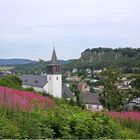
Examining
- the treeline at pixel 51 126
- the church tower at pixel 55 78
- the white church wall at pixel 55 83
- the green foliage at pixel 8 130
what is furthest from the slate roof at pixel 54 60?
the green foliage at pixel 8 130

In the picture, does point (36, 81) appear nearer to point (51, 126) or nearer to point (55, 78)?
point (55, 78)

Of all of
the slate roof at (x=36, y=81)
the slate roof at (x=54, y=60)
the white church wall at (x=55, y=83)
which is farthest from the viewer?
the slate roof at (x=36, y=81)

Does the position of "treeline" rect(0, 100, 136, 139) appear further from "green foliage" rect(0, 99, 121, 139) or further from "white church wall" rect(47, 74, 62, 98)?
"white church wall" rect(47, 74, 62, 98)

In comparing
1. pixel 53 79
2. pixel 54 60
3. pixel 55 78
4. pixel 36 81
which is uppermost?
pixel 54 60

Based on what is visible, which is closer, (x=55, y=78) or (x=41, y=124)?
(x=41, y=124)

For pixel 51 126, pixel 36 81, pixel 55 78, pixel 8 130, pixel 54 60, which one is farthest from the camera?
pixel 36 81

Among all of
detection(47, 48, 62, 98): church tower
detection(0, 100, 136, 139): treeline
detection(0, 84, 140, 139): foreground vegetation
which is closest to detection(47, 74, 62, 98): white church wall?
detection(47, 48, 62, 98): church tower

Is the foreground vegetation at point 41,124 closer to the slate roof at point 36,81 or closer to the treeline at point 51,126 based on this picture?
the treeline at point 51,126

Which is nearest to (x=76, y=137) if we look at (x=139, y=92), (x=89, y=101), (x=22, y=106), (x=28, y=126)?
(x=28, y=126)

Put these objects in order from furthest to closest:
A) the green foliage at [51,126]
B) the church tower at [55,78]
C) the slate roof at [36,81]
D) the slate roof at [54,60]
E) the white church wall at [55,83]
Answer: the slate roof at [36,81] < the white church wall at [55,83] < the church tower at [55,78] < the slate roof at [54,60] < the green foliage at [51,126]

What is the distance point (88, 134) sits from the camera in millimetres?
9492

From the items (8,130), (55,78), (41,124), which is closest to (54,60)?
(55,78)

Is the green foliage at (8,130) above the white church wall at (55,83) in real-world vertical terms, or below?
above

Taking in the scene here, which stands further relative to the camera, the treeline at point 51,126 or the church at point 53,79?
the church at point 53,79
